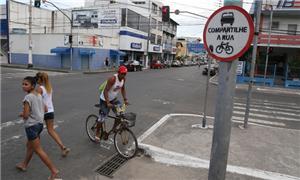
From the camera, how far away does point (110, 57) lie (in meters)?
33.3

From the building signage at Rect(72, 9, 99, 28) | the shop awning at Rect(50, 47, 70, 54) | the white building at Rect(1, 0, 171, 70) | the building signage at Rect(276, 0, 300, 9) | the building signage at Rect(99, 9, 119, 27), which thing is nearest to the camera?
the building signage at Rect(276, 0, 300, 9)

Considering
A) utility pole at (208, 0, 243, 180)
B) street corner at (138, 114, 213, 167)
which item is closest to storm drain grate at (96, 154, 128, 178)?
street corner at (138, 114, 213, 167)

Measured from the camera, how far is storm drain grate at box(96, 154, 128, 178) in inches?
161

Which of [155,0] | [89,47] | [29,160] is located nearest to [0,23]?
[89,47]

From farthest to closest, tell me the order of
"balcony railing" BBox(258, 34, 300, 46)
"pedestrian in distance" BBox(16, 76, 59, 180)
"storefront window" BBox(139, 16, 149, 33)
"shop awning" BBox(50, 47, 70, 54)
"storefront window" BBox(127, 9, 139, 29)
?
1. "storefront window" BBox(139, 16, 149, 33)
2. "storefront window" BBox(127, 9, 139, 29)
3. "shop awning" BBox(50, 47, 70, 54)
4. "balcony railing" BBox(258, 34, 300, 46)
5. "pedestrian in distance" BBox(16, 76, 59, 180)

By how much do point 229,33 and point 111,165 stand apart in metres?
3.13

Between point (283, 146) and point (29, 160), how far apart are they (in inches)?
212

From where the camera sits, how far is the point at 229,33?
2631 mm

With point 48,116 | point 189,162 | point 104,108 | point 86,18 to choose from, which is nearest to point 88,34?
point 86,18

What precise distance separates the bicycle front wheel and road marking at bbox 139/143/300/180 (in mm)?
263

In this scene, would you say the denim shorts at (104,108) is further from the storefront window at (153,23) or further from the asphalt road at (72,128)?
the storefront window at (153,23)

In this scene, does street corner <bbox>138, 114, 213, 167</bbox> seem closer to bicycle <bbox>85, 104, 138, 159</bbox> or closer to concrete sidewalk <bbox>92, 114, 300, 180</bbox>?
concrete sidewalk <bbox>92, 114, 300, 180</bbox>

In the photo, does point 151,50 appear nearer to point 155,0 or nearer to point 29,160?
point 155,0

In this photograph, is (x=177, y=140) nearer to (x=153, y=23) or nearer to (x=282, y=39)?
(x=282, y=39)
